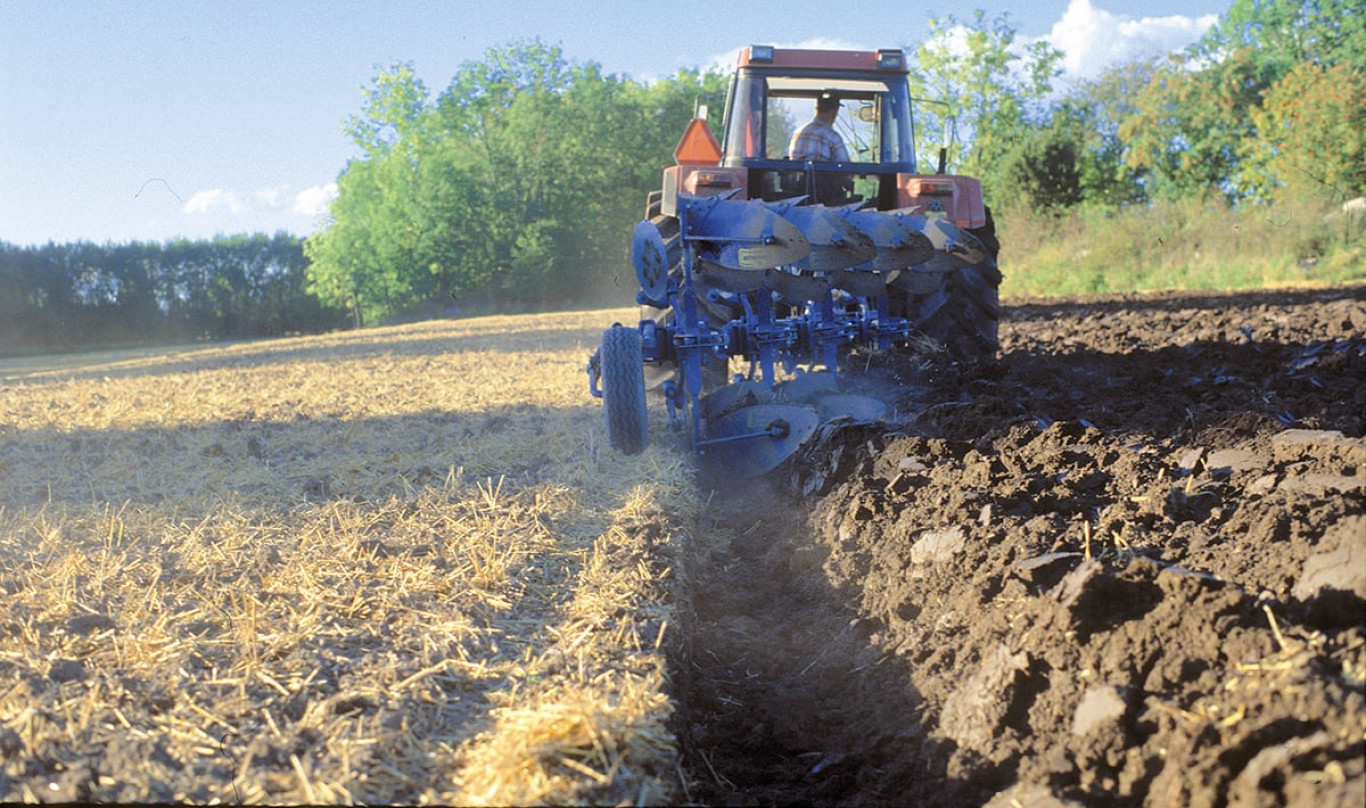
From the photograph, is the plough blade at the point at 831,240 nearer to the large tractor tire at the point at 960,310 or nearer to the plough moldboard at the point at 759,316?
the plough moldboard at the point at 759,316

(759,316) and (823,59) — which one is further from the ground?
(823,59)

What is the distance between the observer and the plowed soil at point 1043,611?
7.23ft

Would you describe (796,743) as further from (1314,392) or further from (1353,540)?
(1314,392)

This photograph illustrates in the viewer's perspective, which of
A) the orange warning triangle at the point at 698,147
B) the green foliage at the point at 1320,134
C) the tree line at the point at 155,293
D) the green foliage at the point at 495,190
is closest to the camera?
the orange warning triangle at the point at 698,147

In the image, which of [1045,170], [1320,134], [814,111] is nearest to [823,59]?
[814,111]

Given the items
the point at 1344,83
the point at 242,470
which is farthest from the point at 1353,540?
the point at 1344,83

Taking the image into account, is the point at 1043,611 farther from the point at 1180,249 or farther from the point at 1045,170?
the point at 1045,170

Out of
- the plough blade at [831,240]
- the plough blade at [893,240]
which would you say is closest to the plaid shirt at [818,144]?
the plough blade at [893,240]

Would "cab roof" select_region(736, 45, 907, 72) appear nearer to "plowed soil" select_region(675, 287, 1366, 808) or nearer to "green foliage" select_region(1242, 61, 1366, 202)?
"plowed soil" select_region(675, 287, 1366, 808)

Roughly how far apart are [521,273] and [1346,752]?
37644 millimetres

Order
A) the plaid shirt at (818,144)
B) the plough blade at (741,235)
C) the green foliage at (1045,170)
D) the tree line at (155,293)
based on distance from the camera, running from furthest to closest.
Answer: the tree line at (155,293) → the green foliage at (1045,170) → the plaid shirt at (818,144) → the plough blade at (741,235)

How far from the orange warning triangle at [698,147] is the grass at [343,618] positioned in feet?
6.44

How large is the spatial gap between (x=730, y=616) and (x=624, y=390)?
1.83 m

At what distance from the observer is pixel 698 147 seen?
7.50 meters
